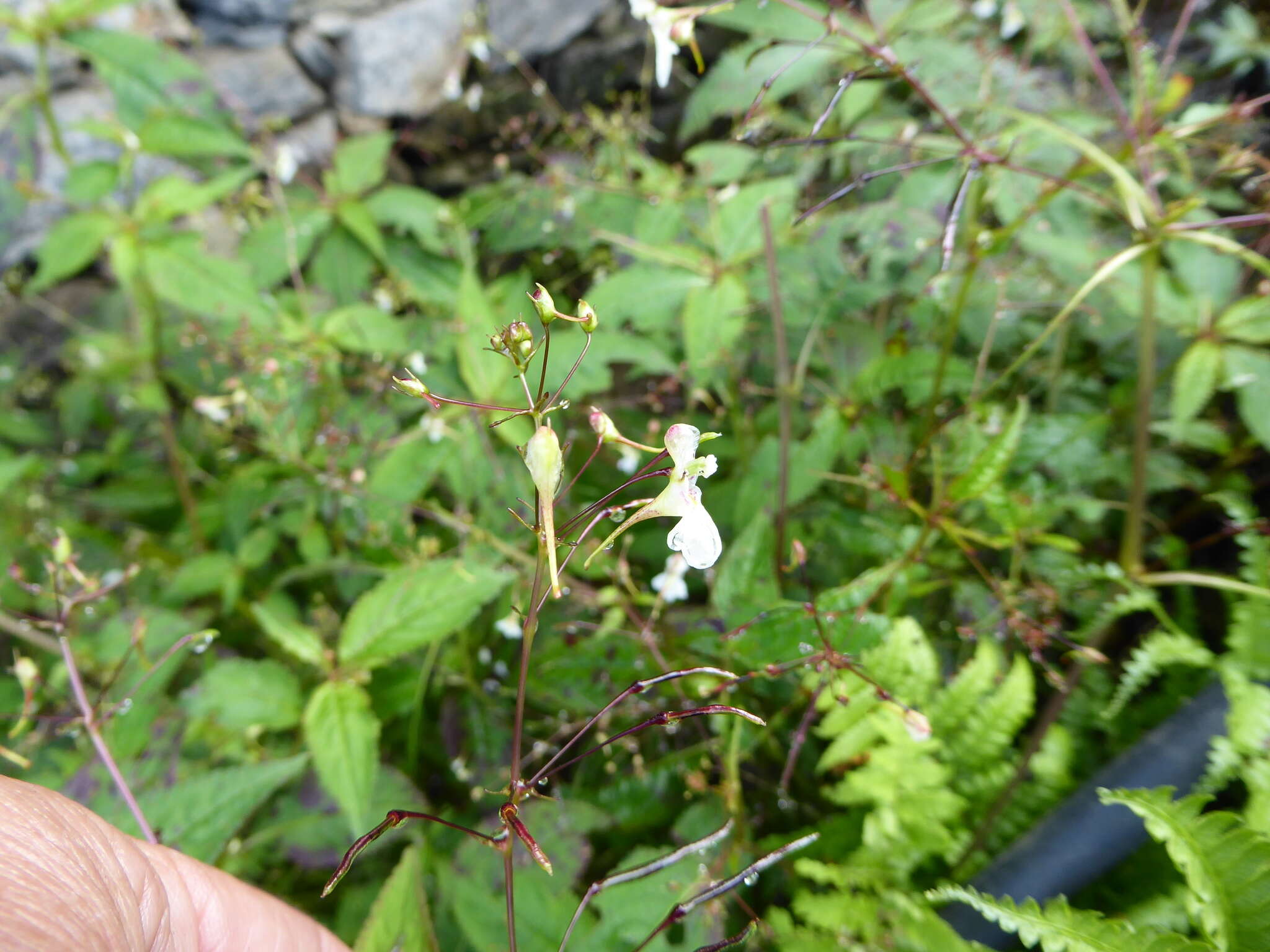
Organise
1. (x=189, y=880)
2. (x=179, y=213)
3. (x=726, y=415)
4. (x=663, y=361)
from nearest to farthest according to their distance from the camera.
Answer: (x=189, y=880)
(x=663, y=361)
(x=726, y=415)
(x=179, y=213)

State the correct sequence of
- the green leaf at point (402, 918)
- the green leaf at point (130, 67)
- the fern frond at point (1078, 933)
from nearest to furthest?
the fern frond at point (1078, 933) → the green leaf at point (402, 918) → the green leaf at point (130, 67)

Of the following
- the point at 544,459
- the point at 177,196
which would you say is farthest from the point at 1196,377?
the point at 177,196

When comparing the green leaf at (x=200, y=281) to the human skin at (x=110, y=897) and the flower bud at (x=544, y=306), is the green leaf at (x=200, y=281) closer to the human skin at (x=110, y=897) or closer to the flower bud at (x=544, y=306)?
the human skin at (x=110, y=897)

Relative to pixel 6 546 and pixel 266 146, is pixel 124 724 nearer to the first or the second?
pixel 6 546

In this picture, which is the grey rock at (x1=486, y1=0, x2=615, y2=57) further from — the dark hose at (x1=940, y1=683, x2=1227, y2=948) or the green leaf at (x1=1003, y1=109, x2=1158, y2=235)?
the dark hose at (x1=940, y1=683, x2=1227, y2=948)

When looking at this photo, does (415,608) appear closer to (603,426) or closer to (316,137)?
(603,426)

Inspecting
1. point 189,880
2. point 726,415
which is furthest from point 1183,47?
point 189,880

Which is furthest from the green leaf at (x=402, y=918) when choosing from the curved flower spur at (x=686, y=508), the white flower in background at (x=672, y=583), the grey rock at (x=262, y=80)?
the grey rock at (x=262, y=80)
